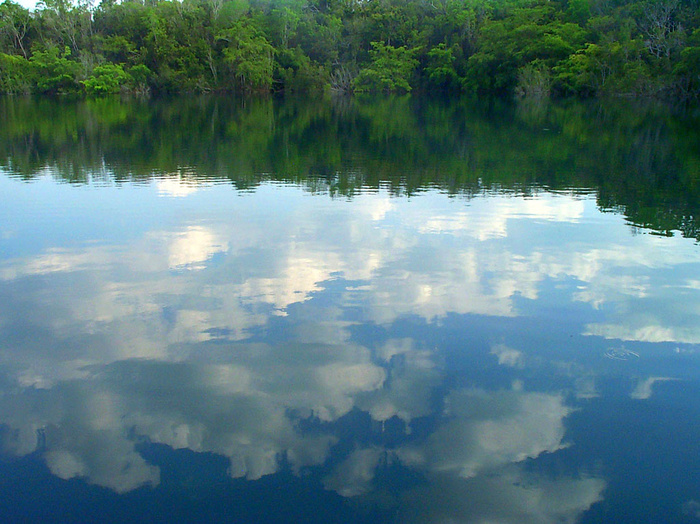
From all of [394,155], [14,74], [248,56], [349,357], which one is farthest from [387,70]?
[349,357]

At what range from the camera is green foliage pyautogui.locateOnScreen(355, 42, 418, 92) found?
69750mm

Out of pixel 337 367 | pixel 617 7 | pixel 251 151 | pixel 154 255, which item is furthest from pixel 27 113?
pixel 617 7

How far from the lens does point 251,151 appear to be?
20438 mm

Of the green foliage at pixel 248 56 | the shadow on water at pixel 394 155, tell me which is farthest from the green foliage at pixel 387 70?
the shadow on water at pixel 394 155

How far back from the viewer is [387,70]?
69.8 metres

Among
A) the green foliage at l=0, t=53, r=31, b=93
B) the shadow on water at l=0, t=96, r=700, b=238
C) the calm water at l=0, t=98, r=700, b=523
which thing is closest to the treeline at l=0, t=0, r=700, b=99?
the green foliage at l=0, t=53, r=31, b=93

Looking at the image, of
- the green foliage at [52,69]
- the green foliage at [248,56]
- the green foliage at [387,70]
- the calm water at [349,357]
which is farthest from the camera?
the green foliage at [387,70]

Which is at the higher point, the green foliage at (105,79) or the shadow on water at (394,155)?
the green foliage at (105,79)

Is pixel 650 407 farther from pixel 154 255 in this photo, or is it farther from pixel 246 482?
pixel 154 255

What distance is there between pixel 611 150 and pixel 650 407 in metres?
17.5

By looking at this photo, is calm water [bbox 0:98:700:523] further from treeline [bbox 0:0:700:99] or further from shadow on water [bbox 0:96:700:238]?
treeline [bbox 0:0:700:99]

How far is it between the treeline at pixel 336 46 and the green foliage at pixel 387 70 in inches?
5.7

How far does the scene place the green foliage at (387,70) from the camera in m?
69.8

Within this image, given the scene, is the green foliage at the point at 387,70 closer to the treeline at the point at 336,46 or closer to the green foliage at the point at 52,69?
the treeline at the point at 336,46
